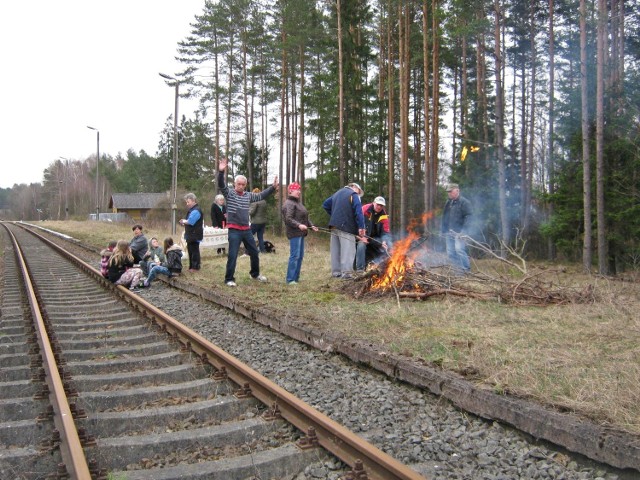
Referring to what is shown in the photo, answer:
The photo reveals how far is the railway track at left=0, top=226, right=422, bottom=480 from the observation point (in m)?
3.44

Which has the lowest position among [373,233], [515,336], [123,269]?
[515,336]

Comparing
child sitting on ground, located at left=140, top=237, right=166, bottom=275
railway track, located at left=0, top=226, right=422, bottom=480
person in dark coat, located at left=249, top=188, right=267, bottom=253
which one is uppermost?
person in dark coat, located at left=249, top=188, right=267, bottom=253

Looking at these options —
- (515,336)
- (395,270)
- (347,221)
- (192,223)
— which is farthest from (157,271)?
(515,336)

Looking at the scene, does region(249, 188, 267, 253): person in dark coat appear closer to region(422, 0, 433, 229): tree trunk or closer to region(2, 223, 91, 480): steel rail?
region(2, 223, 91, 480): steel rail

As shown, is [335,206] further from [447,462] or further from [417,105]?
[417,105]

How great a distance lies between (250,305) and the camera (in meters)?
8.37

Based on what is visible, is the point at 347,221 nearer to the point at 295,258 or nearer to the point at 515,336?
the point at 295,258

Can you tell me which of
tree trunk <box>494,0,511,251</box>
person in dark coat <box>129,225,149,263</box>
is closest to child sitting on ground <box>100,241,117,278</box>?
person in dark coat <box>129,225,149,263</box>

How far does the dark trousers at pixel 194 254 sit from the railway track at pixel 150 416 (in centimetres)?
600

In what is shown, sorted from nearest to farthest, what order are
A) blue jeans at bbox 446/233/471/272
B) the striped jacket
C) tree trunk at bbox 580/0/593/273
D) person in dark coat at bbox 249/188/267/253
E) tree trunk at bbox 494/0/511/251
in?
1. the striped jacket
2. blue jeans at bbox 446/233/471/272
3. person in dark coat at bbox 249/188/267/253
4. tree trunk at bbox 580/0/593/273
5. tree trunk at bbox 494/0/511/251

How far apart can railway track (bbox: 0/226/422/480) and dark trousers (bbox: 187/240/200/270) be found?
236 inches

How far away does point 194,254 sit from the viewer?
13398mm

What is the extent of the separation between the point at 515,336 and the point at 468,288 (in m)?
3.11

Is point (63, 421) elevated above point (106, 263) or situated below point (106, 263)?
below
